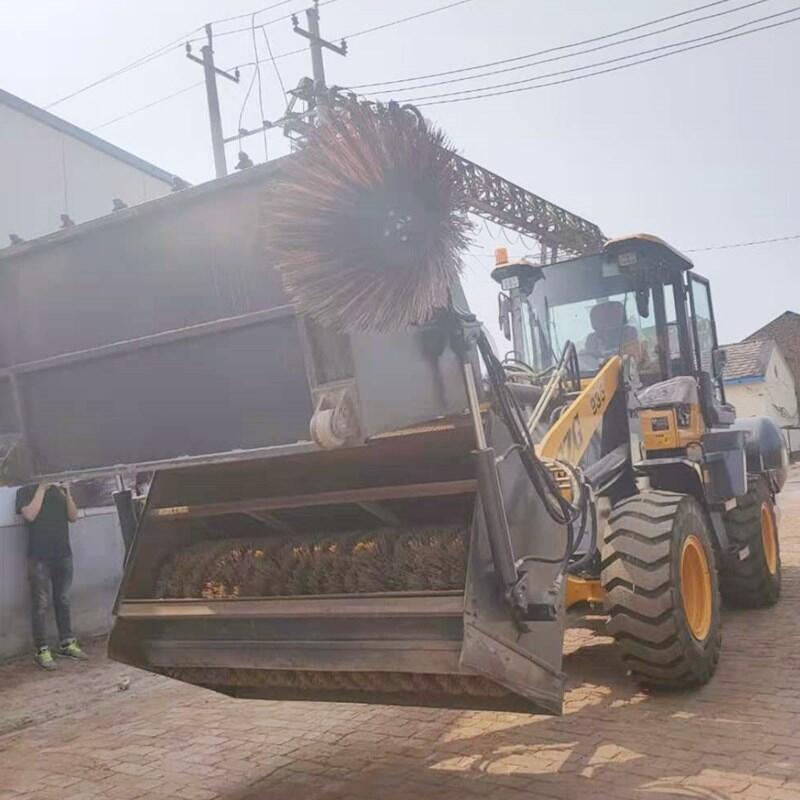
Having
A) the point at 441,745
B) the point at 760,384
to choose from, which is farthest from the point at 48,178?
the point at 760,384

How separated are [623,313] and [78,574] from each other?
530 cm

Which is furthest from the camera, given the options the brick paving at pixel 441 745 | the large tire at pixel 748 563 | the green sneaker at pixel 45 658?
the green sneaker at pixel 45 658

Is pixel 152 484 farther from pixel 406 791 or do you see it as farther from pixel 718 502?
pixel 718 502

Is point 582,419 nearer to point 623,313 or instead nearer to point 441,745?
point 623,313

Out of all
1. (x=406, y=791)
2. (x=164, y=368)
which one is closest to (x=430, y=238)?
(x=164, y=368)

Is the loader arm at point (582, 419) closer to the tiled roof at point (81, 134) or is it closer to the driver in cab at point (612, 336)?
the driver in cab at point (612, 336)

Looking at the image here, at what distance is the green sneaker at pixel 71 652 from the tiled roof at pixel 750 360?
1201 inches

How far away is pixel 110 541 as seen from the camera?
8.54m

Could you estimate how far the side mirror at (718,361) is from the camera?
7371 mm

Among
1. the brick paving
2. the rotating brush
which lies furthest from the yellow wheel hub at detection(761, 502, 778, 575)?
the rotating brush

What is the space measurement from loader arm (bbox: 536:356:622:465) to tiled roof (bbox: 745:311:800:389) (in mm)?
37601

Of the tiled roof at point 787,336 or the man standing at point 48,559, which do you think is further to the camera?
the tiled roof at point 787,336

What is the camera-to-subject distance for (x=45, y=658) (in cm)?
719

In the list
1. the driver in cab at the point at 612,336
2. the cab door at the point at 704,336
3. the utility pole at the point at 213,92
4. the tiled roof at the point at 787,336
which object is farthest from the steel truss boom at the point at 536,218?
the tiled roof at the point at 787,336
